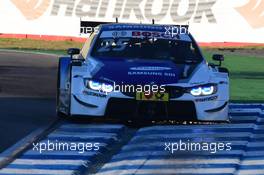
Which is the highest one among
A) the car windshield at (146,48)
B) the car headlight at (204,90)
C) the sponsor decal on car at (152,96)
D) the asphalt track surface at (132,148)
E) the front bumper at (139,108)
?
the car windshield at (146,48)

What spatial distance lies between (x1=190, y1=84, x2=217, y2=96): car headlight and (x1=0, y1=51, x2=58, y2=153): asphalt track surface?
215cm

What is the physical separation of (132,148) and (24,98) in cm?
615

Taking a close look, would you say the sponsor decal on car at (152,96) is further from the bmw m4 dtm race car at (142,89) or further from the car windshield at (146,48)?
the car windshield at (146,48)

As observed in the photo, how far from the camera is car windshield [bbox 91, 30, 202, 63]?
12867 mm

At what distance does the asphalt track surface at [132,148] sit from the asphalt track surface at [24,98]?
0.05 feet

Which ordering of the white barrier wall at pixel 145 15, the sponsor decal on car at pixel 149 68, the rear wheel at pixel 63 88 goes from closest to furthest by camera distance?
the sponsor decal on car at pixel 149 68 < the rear wheel at pixel 63 88 < the white barrier wall at pixel 145 15

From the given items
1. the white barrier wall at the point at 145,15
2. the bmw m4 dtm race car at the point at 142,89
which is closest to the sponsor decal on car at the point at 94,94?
the bmw m4 dtm race car at the point at 142,89

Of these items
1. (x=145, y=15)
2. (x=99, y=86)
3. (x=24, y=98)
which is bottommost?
(x=24, y=98)

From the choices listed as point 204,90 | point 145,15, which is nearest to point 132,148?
point 204,90

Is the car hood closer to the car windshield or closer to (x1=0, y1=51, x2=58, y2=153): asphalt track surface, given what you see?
the car windshield

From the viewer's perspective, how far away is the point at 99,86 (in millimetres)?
11695

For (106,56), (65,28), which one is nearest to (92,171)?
(106,56)

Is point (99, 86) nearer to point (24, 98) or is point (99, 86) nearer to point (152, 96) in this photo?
point (152, 96)

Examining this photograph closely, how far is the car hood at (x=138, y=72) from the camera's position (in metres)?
11.6
